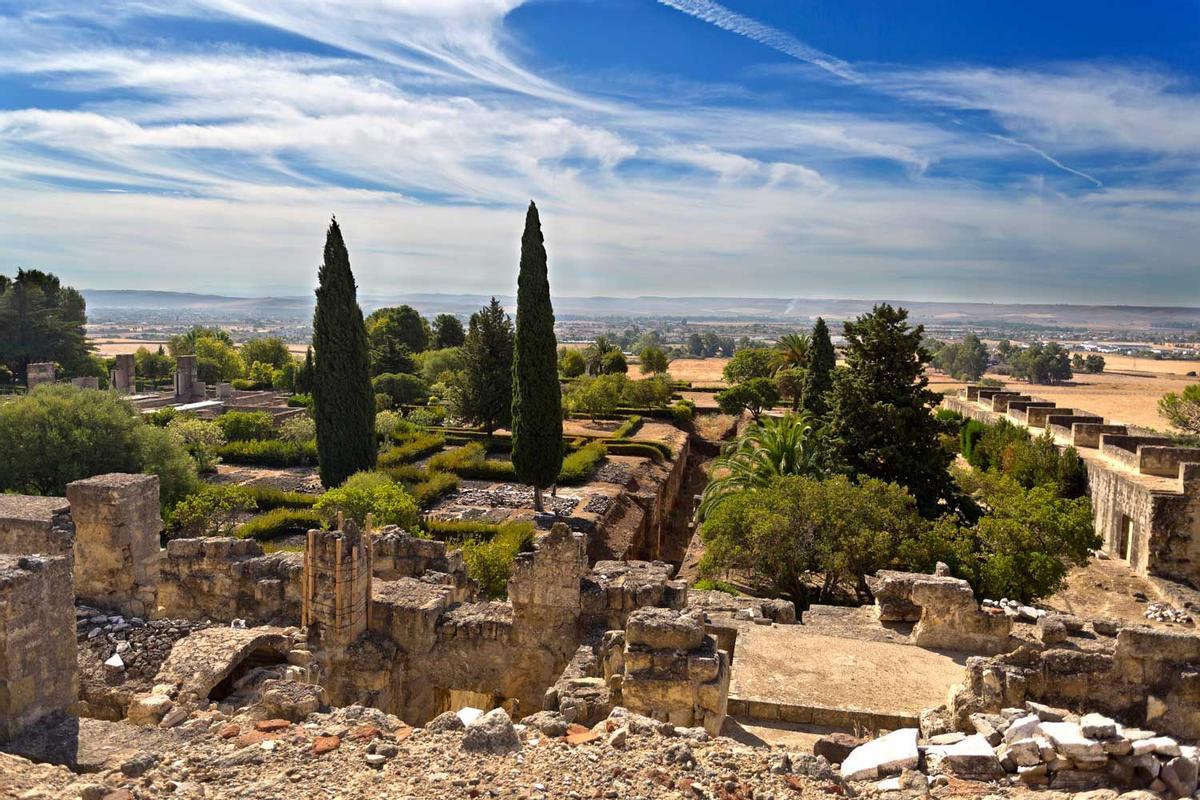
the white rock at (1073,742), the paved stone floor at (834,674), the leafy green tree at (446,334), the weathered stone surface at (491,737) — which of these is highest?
the leafy green tree at (446,334)

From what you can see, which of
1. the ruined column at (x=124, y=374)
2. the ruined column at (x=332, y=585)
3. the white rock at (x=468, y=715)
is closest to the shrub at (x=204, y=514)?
the ruined column at (x=332, y=585)

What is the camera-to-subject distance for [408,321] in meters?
A: 62.5

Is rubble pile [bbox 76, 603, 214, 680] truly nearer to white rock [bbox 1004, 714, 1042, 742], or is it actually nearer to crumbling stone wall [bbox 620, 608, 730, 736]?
crumbling stone wall [bbox 620, 608, 730, 736]

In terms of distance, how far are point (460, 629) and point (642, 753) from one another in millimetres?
4482

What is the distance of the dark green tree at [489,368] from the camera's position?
104 feet

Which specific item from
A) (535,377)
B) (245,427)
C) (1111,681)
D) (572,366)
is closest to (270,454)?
(245,427)

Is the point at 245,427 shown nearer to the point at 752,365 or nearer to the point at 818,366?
the point at 818,366

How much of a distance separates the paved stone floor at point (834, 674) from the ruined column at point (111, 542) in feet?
22.6

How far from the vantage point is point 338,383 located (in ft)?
82.0

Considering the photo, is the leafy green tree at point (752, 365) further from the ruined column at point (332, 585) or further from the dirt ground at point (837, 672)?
the ruined column at point (332, 585)

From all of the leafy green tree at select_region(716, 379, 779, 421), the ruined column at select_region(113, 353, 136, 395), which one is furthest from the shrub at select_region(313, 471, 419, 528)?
the ruined column at select_region(113, 353, 136, 395)

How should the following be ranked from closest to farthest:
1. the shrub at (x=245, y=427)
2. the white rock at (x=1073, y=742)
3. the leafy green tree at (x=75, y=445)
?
the white rock at (x=1073, y=742)
the leafy green tree at (x=75, y=445)
the shrub at (x=245, y=427)

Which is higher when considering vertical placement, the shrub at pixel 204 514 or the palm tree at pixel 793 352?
the palm tree at pixel 793 352

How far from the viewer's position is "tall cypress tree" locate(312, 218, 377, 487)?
81.8ft
